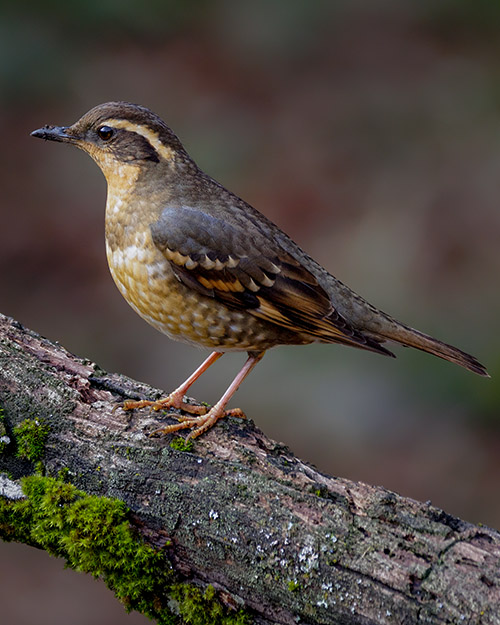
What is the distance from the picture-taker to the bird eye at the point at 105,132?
547 cm

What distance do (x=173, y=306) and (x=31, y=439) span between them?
1237mm

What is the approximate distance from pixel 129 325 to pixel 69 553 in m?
6.25

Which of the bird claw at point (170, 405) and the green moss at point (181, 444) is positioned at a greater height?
the bird claw at point (170, 405)

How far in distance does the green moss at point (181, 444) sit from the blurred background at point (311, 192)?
13.7ft

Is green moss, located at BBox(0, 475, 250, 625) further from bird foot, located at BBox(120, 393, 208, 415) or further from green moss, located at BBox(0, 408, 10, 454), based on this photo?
bird foot, located at BBox(120, 393, 208, 415)

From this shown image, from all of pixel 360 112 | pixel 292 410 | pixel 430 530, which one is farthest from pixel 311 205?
pixel 430 530

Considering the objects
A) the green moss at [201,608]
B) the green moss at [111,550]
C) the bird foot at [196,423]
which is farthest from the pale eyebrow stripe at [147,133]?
the green moss at [201,608]

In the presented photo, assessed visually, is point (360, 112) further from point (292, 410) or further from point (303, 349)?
point (292, 410)

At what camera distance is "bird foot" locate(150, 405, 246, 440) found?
4691 millimetres

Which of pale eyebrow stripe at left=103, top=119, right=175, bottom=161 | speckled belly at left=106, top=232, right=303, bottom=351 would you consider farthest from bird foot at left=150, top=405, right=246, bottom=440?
pale eyebrow stripe at left=103, top=119, right=175, bottom=161

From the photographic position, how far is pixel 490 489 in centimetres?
881

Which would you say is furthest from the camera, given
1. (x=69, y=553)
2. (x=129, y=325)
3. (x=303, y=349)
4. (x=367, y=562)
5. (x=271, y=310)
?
(x=129, y=325)

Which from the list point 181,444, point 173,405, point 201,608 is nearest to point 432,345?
point 173,405

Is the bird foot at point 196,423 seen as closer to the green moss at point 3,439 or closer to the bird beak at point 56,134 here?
the green moss at point 3,439
